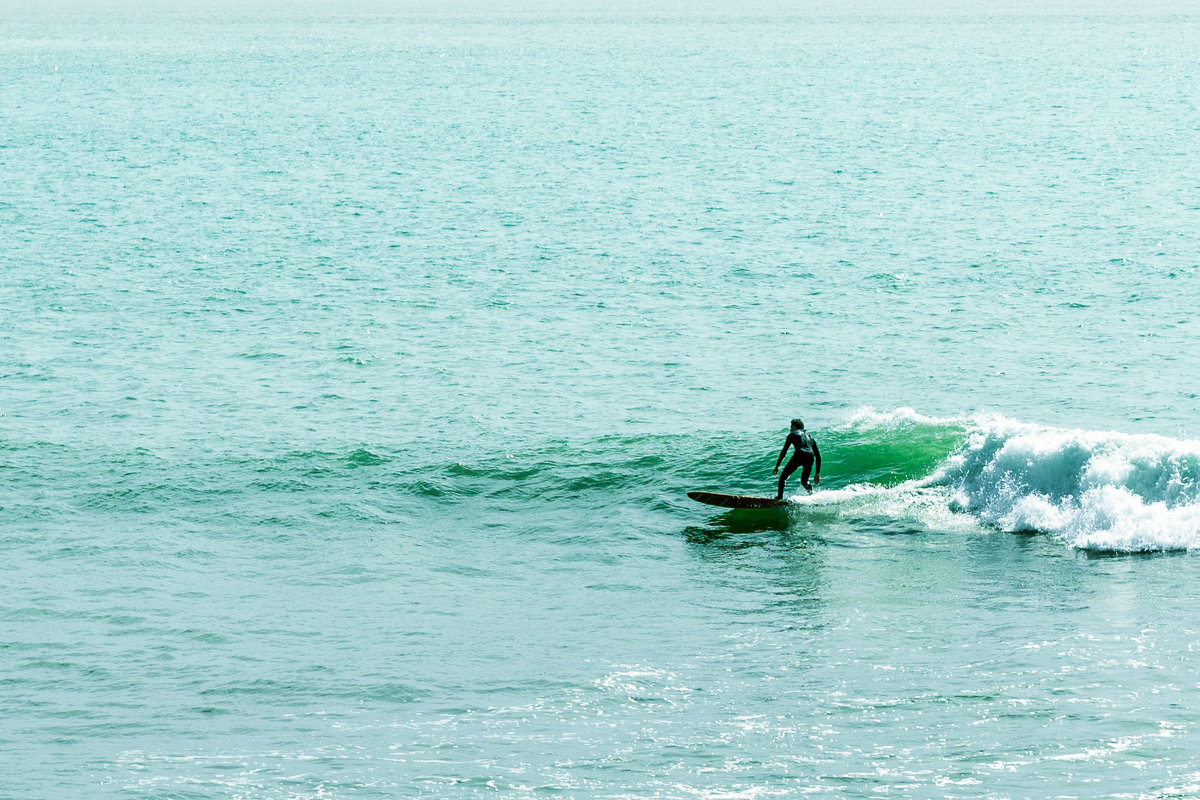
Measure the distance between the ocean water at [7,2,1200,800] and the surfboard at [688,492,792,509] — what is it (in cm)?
23

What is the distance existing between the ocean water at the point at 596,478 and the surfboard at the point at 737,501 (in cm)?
23

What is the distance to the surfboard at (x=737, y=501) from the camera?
1139 inches

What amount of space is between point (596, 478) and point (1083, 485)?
10460 millimetres

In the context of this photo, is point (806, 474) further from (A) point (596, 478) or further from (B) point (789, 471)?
(A) point (596, 478)

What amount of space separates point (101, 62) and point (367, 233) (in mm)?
94419

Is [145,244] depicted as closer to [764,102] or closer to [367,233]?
[367,233]

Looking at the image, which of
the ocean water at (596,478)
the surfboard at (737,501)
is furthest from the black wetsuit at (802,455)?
the ocean water at (596,478)

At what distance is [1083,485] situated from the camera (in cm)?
2808

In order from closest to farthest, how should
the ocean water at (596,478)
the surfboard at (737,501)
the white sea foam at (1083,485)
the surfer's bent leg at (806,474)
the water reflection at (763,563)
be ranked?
the ocean water at (596,478) → the water reflection at (763,563) → the white sea foam at (1083,485) → the surfer's bent leg at (806,474) → the surfboard at (737,501)

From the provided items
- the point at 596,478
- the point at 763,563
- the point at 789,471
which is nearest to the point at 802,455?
the point at 789,471

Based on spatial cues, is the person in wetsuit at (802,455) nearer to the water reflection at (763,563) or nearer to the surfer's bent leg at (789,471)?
the surfer's bent leg at (789,471)

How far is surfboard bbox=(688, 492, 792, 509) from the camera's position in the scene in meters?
28.9

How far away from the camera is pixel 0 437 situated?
34188 mm

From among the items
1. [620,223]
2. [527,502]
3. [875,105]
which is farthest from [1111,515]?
[875,105]
